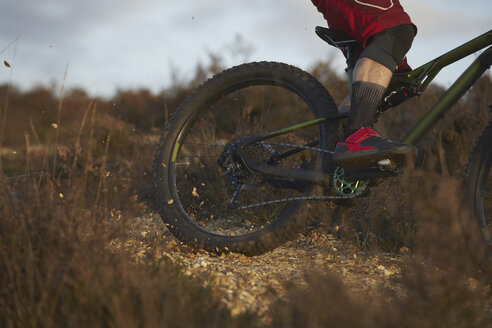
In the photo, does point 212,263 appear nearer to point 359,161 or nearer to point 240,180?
point 240,180

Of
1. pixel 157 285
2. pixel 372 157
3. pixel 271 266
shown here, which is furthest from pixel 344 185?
pixel 157 285

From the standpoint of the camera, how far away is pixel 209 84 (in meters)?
2.55

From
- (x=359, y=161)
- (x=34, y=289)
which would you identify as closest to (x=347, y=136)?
(x=359, y=161)

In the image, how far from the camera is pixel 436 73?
7.04 ft

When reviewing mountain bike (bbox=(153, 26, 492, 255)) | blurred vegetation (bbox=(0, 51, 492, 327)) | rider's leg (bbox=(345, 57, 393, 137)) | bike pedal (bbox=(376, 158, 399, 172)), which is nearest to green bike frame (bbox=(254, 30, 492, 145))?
mountain bike (bbox=(153, 26, 492, 255))

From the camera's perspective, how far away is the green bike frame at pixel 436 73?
1977 mm

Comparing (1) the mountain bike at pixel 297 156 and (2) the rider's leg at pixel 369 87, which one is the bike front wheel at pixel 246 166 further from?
(2) the rider's leg at pixel 369 87

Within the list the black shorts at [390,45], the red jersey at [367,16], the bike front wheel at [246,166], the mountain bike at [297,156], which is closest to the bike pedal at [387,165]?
the mountain bike at [297,156]

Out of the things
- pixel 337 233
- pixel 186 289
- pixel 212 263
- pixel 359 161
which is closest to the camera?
pixel 186 289

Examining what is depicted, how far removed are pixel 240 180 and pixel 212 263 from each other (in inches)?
22.9

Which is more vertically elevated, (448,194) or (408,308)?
(448,194)

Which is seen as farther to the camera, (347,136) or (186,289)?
(347,136)

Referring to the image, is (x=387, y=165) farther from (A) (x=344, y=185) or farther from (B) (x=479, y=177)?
(B) (x=479, y=177)

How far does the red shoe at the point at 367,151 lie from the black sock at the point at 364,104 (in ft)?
0.16
